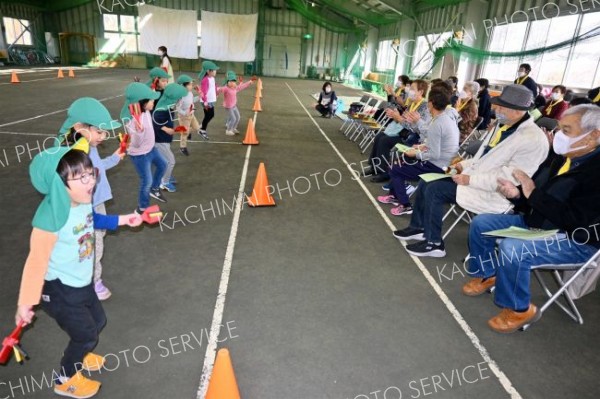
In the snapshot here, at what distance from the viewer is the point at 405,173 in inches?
219

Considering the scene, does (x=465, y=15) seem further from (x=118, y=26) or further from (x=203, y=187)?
(x=118, y=26)

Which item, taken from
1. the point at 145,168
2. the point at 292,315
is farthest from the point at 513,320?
the point at 145,168

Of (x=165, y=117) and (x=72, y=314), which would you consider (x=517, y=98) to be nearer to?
(x=72, y=314)

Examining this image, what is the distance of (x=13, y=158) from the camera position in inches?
273

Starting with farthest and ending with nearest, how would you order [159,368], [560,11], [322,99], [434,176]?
1. [322,99]
2. [560,11]
3. [434,176]
4. [159,368]

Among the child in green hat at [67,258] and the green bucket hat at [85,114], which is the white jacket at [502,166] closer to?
the child in green hat at [67,258]

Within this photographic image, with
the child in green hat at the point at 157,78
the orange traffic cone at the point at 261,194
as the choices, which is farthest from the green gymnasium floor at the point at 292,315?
the child in green hat at the point at 157,78

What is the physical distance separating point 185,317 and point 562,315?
344 centimetres

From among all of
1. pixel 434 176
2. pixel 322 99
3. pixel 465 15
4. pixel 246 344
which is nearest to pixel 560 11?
pixel 465 15

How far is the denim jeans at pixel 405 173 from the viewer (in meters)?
5.40

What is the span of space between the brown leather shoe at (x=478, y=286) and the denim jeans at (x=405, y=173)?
189cm

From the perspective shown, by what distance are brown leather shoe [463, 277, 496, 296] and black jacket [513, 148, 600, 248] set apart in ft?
2.69

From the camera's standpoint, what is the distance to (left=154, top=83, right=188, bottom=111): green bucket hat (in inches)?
206

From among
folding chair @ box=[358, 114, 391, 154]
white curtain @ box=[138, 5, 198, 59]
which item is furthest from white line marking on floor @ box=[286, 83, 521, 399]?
white curtain @ box=[138, 5, 198, 59]
